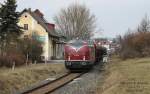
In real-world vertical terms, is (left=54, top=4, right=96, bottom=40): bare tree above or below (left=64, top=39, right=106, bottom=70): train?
above

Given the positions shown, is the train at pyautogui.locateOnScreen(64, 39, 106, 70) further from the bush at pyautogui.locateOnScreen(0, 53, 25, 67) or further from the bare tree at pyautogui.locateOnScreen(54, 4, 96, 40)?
the bare tree at pyautogui.locateOnScreen(54, 4, 96, 40)

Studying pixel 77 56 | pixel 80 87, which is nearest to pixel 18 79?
pixel 80 87

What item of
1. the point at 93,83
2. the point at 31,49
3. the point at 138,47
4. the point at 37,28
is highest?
the point at 37,28

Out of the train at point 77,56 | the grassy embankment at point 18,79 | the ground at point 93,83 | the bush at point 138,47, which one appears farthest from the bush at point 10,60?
the bush at point 138,47

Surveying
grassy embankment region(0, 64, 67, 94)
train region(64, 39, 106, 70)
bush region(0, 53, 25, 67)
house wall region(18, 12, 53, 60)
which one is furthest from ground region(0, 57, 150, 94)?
house wall region(18, 12, 53, 60)

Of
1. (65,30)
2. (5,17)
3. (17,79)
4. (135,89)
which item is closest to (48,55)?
(5,17)

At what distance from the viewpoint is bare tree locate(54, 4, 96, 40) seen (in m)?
106

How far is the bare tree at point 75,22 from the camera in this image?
105750 millimetres

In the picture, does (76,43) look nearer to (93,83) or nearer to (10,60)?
(10,60)

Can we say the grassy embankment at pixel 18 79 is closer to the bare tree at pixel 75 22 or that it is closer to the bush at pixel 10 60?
the bush at pixel 10 60

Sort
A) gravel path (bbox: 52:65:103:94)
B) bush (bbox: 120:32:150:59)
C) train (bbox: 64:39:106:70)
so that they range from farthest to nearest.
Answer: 1. bush (bbox: 120:32:150:59)
2. train (bbox: 64:39:106:70)
3. gravel path (bbox: 52:65:103:94)

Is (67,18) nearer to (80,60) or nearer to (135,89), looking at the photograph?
(80,60)

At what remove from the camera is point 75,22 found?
107312mm

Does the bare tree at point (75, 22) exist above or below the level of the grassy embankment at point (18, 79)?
above
